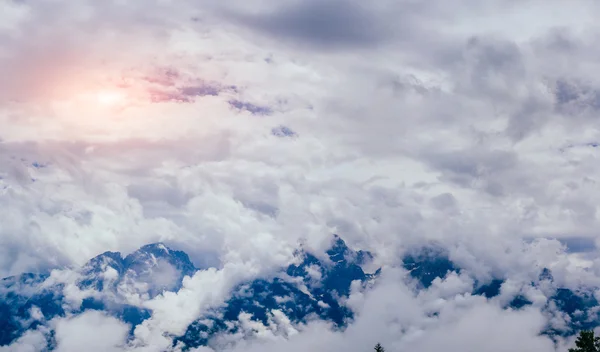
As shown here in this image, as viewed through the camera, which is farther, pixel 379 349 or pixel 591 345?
pixel 379 349

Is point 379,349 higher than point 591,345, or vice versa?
point 591,345
